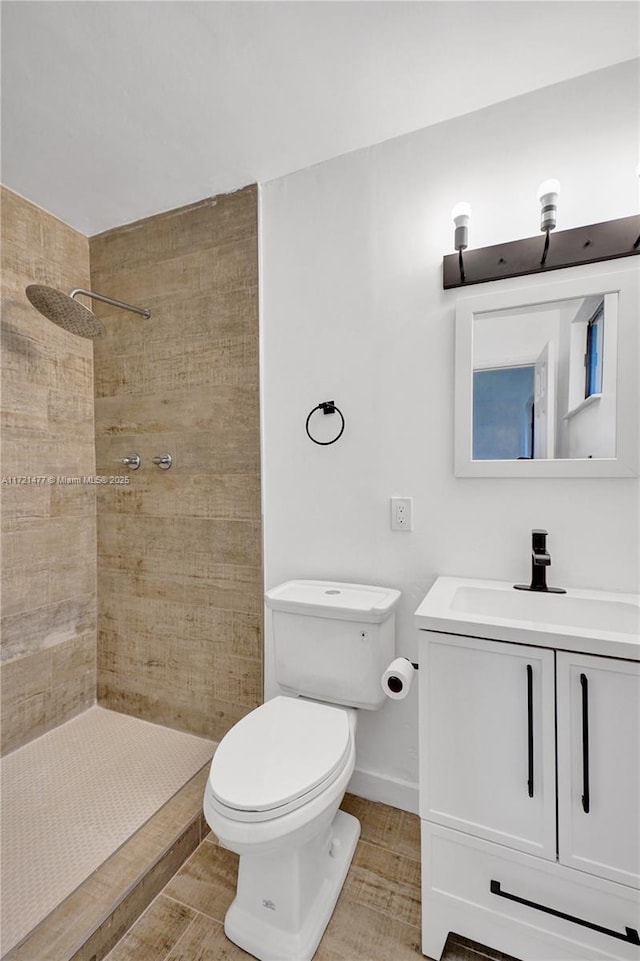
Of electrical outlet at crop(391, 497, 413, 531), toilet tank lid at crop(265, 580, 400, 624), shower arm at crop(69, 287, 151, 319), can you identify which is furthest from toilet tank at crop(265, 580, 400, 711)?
shower arm at crop(69, 287, 151, 319)

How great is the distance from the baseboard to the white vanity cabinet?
0.44m

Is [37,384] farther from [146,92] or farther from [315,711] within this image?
[315,711]

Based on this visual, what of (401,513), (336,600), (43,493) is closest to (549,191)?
(401,513)

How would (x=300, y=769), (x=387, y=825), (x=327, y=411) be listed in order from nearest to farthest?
(x=300, y=769) < (x=387, y=825) < (x=327, y=411)

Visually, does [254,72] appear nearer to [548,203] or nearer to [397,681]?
[548,203]

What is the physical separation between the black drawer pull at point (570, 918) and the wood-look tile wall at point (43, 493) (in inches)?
72.0

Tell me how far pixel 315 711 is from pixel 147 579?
106 cm

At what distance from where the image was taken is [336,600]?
4.69 ft

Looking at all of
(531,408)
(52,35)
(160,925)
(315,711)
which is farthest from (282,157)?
(160,925)

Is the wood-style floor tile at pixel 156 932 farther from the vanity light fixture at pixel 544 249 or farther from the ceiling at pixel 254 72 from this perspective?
the ceiling at pixel 254 72

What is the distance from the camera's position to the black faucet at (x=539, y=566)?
4.18 ft

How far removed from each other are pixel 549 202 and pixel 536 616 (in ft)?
3.96

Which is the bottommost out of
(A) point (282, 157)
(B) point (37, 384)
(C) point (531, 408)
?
(C) point (531, 408)

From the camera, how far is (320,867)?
A: 1.22m
